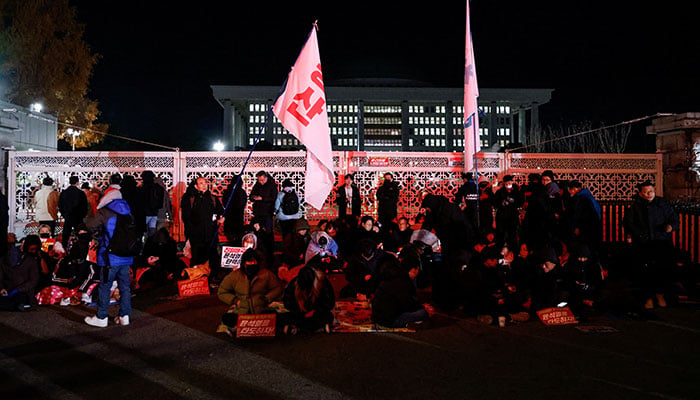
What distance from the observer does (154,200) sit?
10438 millimetres

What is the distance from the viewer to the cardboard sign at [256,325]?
18.8ft

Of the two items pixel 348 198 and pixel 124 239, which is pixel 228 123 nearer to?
pixel 348 198

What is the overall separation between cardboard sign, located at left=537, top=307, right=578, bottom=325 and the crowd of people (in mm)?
259

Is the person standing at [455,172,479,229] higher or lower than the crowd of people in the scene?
higher

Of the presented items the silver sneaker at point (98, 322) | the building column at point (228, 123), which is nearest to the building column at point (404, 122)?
the building column at point (228, 123)

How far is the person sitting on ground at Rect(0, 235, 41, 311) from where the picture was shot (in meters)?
6.93

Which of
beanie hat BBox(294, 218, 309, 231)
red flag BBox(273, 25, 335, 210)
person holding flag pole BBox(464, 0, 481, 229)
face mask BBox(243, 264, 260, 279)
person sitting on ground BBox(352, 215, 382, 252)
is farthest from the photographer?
person holding flag pole BBox(464, 0, 481, 229)

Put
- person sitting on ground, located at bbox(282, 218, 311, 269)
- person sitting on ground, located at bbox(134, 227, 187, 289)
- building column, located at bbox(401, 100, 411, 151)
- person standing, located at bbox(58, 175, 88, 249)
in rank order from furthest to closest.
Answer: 1. building column, located at bbox(401, 100, 411, 151)
2. person standing, located at bbox(58, 175, 88, 249)
3. person sitting on ground, located at bbox(282, 218, 311, 269)
4. person sitting on ground, located at bbox(134, 227, 187, 289)

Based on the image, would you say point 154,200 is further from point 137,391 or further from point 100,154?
point 137,391

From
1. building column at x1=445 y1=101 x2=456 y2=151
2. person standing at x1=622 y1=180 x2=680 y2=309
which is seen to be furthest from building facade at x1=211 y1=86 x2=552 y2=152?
person standing at x1=622 y1=180 x2=680 y2=309

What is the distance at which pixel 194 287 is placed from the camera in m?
8.07

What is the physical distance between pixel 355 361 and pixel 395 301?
4.49 feet

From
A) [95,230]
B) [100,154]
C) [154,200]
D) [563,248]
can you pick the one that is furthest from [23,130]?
[563,248]

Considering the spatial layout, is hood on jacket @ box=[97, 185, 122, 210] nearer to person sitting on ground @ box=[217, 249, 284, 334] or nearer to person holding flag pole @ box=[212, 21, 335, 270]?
person sitting on ground @ box=[217, 249, 284, 334]
